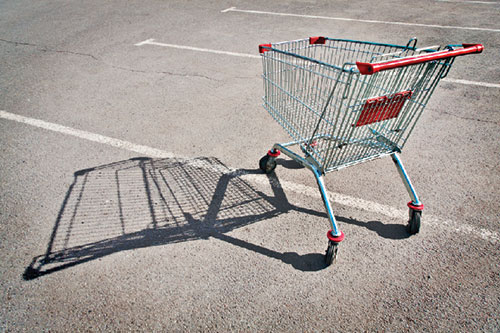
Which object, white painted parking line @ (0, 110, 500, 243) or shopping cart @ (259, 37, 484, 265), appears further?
white painted parking line @ (0, 110, 500, 243)

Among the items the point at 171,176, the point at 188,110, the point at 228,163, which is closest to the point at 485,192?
the point at 228,163

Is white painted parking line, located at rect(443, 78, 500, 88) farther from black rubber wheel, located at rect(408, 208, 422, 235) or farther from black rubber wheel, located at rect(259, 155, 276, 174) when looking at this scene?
black rubber wheel, located at rect(259, 155, 276, 174)

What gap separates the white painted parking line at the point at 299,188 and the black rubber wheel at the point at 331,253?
2.27ft

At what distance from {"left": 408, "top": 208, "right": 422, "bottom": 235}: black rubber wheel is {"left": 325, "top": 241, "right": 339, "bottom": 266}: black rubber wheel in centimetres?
73

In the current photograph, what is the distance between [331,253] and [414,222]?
2.65ft

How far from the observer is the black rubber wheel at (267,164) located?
3184 mm

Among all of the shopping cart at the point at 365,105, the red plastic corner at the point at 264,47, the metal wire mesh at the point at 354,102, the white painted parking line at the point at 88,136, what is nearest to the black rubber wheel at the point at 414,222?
the shopping cart at the point at 365,105

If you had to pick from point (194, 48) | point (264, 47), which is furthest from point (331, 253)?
point (194, 48)

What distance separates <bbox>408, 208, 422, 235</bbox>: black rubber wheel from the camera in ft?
8.22

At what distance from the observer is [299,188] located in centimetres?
310

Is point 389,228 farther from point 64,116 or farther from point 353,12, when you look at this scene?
point 353,12

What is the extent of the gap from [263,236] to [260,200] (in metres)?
0.44

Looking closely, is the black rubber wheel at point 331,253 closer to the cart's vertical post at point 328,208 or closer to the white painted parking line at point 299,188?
the cart's vertical post at point 328,208

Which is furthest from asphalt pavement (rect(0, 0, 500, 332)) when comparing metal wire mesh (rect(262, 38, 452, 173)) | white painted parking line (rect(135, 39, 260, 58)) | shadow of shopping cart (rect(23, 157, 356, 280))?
white painted parking line (rect(135, 39, 260, 58))
